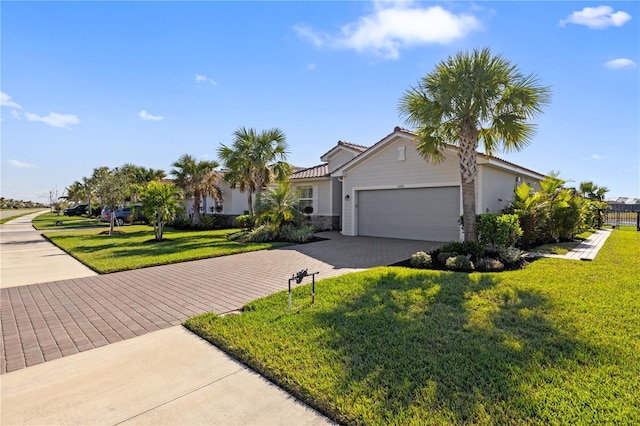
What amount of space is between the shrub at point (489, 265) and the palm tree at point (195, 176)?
19812 mm

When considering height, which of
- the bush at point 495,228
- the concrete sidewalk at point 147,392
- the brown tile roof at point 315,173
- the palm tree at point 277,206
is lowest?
the concrete sidewalk at point 147,392

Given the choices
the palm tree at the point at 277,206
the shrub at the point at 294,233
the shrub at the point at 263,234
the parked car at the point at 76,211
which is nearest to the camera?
the shrub at the point at 294,233

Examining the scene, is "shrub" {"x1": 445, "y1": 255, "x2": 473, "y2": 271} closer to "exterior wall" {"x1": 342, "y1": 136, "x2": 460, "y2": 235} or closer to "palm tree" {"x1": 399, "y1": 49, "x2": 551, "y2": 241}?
"palm tree" {"x1": 399, "y1": 49, "x2": 551, "y2": 241}

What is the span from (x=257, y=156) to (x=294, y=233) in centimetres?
554

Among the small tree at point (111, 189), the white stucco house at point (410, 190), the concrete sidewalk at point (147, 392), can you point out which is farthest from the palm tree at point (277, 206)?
the concrete sidewalk at point (147, 392)

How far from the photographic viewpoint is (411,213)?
14.9m

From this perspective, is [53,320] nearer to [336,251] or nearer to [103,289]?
[103,289]

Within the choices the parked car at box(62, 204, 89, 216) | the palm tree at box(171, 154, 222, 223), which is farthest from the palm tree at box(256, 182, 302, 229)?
the parked car at box(62, 204, 89, 216)

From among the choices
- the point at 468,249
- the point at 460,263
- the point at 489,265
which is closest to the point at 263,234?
the point at 468,249

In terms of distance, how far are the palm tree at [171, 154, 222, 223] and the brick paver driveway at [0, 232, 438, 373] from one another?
1418 centimetres

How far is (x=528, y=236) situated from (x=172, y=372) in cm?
1271

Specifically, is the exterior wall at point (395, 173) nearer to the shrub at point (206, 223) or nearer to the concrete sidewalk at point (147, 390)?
the shrub at point (206, 223)

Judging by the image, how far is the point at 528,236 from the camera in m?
11.9

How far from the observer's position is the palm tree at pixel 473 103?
30.3 feet
